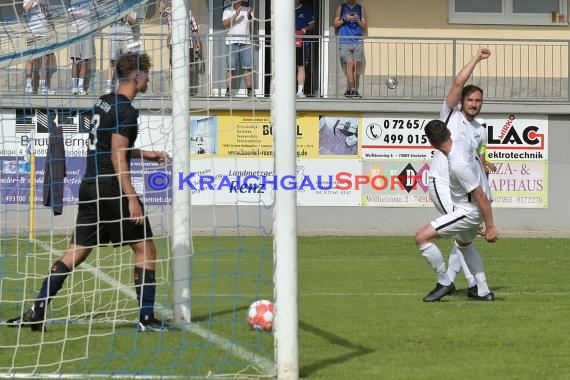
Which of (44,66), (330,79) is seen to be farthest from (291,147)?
(330,79)

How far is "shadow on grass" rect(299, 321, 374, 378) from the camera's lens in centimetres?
802

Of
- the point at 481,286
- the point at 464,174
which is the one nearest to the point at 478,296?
the point at 481,286

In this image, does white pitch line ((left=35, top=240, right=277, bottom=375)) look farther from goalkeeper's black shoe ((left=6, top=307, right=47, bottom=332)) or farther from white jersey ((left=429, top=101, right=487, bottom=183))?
white jersey ((left=429, top=101, right=487, bottom=183))

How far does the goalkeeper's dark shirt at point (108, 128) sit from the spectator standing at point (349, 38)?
1629cm

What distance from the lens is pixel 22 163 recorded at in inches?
947

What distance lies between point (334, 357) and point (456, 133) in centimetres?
436

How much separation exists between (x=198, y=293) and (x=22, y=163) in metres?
11.9

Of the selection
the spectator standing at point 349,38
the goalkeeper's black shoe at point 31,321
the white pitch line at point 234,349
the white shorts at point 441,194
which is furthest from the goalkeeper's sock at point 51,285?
the spectator standing at point 349,38

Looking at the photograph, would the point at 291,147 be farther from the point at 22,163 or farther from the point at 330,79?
the point at 330,79

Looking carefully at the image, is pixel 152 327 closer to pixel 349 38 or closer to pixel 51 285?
pixel 51 285

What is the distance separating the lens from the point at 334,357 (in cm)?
854

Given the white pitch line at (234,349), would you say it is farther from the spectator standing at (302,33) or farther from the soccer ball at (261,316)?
the spectator standing at (302,33)

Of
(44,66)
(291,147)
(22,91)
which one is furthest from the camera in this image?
(22,91)

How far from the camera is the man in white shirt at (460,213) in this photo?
38.2 ft
